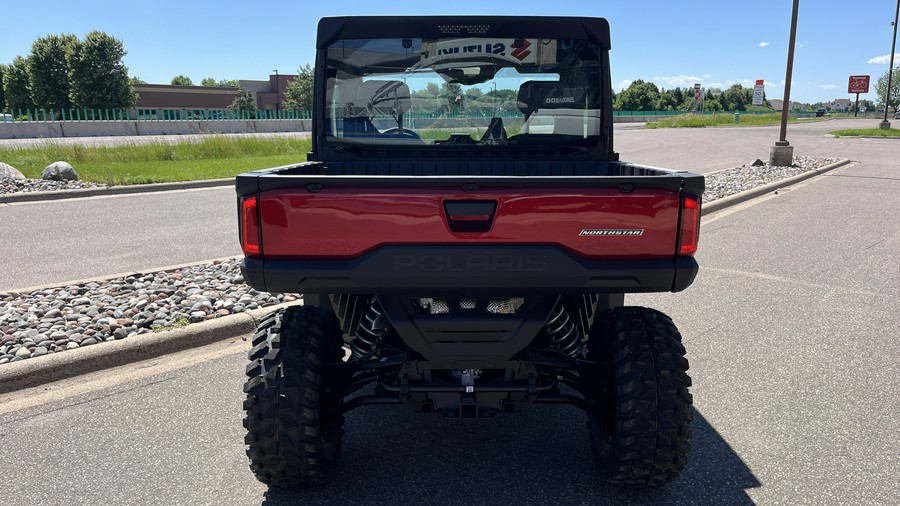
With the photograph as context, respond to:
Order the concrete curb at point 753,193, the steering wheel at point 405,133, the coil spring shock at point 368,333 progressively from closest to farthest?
the coil spring shock at point 368,333 → the steering wheel at point 405,133 → the concrete curb at point 753,193

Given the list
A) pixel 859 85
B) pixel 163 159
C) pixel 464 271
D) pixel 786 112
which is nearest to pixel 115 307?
pixel 464 271

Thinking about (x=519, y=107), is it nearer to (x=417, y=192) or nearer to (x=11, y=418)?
(x=417, y=192)

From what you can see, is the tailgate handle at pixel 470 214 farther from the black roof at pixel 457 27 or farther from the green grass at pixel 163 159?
the green grass at pixel 163 159

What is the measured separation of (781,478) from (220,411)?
3122 millimetres

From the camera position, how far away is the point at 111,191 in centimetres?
1362

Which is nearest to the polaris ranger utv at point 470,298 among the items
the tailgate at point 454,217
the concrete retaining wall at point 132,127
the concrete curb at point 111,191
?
the tailgate at point 454,217

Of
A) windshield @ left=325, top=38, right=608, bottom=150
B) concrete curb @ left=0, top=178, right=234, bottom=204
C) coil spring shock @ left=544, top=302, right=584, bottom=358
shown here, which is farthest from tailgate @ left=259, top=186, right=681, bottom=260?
concrete curb @ left=0, top=178, right=234, bottom=204

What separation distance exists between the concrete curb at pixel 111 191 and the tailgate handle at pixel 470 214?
506 inches

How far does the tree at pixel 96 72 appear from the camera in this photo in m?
67.6

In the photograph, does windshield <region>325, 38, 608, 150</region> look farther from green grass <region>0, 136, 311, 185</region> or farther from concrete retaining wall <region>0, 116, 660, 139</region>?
concrete retaining wall <region>0, 116, 660, 139</region>

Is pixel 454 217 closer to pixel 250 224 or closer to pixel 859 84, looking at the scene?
pixel 250 224

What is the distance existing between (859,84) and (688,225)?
87.3m

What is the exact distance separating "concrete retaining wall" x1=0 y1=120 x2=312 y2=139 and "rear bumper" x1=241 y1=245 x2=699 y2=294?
3636 centimetres

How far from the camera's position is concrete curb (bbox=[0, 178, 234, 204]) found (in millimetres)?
12438
